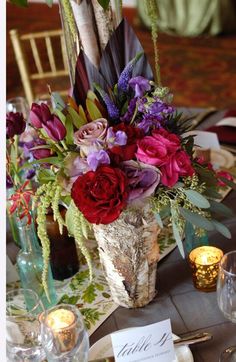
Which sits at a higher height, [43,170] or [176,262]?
[43,170]

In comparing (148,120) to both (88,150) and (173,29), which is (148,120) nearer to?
(88,150)

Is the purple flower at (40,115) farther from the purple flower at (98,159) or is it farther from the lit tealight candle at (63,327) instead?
the lit tealight candle at (63,327)

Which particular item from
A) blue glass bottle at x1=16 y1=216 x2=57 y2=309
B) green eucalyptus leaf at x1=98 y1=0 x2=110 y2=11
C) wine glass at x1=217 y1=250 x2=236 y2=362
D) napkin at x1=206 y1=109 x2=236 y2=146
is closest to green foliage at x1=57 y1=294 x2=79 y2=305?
blue glass bottle at x1=16 y1=216 x2=57 y2=309

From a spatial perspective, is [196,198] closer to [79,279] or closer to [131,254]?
[131,254]

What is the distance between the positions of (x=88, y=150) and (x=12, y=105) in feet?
3.21

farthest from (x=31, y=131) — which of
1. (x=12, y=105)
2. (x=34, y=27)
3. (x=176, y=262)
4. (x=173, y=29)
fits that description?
(x=34, y=27)

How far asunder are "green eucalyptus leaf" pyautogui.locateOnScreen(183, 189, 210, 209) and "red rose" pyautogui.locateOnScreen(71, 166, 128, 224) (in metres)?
0.13

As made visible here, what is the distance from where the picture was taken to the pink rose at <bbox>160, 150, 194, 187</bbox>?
988 millimetres

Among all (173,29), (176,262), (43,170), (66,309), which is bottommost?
(173,29)

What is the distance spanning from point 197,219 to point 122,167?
175 mm

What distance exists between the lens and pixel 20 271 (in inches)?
49.6

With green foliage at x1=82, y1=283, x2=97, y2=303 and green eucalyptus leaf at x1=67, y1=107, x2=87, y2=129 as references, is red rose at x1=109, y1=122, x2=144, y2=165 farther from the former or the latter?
green foliage at x1=82, y1=283, x2=97, y2=303

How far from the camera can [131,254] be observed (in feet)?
3.66

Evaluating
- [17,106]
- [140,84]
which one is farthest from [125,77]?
[17,106]
